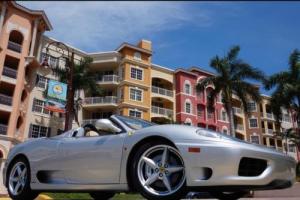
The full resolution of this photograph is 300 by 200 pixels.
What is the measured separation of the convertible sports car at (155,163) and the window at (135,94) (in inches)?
1366

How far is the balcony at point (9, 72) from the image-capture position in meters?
32.2

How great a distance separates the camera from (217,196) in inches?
203

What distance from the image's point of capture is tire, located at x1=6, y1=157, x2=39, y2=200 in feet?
18.6

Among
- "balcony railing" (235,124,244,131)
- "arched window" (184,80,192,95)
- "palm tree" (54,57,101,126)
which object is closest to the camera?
"palm tree" (54,57,101,126)

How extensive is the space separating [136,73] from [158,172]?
37.8 m

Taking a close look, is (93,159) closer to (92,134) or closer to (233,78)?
(92,134)

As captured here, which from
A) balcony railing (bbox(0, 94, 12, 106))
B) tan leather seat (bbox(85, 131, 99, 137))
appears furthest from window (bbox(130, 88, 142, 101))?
tan leather seat (bbox(85, 131, 99, 137))

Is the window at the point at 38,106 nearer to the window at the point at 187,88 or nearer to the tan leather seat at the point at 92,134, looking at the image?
the window at the point at 187,88

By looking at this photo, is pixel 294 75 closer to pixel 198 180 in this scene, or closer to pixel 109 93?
pixel 109 93

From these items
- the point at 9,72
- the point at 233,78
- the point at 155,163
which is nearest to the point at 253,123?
the point at 233,78

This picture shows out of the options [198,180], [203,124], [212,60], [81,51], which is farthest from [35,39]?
[198,180]

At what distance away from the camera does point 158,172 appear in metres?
4.21

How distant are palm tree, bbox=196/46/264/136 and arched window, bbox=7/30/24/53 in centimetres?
1815

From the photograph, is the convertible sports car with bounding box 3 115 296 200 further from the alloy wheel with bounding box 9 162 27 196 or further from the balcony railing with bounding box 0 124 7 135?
the balcony railing with bounding box 0 124 7 135
